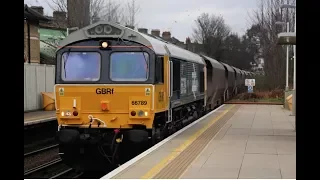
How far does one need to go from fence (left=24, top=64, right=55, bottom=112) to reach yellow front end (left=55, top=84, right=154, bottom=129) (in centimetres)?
1204

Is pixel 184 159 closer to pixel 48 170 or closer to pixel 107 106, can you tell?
pixel 107 106

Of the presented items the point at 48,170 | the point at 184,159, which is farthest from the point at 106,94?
the point at 48,170

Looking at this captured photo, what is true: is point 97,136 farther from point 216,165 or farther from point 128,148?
Result: point 216,165

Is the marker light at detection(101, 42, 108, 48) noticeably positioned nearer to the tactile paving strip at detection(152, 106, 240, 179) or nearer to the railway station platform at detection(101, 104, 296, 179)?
the railway station platform at detection(101, 104, 296, 179)

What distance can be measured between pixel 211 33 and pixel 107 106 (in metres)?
62.2

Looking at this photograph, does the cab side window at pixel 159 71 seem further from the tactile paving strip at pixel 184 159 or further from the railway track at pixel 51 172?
the railway track at pixel 51 172

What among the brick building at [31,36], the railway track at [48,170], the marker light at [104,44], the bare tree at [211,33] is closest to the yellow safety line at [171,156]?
the railway track at [48,170]

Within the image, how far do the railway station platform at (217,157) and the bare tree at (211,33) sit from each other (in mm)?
55426

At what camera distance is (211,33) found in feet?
233

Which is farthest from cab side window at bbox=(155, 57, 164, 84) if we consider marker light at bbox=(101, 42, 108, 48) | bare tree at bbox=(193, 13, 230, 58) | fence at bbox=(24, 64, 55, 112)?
bare tree at bbox=(193, 13, 230, 58)
